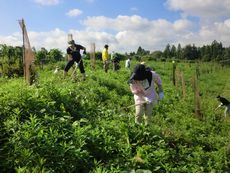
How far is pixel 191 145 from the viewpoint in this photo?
8914mm

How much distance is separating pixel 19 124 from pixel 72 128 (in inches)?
41.3

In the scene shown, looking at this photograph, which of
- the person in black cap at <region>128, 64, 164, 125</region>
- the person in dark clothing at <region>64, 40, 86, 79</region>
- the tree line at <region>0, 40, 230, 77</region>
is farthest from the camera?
the tree line at <region>0, 40, 230, 77</region>

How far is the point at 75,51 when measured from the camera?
13.9 metres

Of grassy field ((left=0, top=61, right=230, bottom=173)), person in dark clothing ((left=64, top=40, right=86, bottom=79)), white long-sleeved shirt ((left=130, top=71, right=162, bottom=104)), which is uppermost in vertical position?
person in dark clothing ((left=64, top=40, right=86, bottom=79))

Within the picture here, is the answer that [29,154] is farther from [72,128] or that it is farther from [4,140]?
[72,128]

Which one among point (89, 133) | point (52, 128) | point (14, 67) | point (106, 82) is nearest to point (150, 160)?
point (89, 133)

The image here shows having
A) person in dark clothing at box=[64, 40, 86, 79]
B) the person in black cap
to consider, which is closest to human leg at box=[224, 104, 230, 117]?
person in dark clothing at box=[64, 40, 86, 79]

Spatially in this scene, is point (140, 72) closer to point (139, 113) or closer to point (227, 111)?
point (139, 113)

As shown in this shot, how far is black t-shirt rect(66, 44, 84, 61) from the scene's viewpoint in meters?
13.9

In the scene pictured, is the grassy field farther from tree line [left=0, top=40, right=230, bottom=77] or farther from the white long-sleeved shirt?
tree line [left=0, top=40, right=230, bottom=77]

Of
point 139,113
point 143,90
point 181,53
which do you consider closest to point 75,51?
point 143,90

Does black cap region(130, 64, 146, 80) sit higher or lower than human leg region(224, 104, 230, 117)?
higher

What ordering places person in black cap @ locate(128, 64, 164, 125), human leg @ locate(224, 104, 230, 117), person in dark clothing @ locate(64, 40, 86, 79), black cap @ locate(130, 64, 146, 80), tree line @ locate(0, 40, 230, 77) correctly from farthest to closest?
tree line @ locate(0, 40, 230, 77), human leg @ locate(224, 104, 230, 117), person in dark clothing @ locate(64, 40, 86, 79), person in black cap @ locate(128, 64, 164, 125), black cap @ locate(130, 64, 146, 80)

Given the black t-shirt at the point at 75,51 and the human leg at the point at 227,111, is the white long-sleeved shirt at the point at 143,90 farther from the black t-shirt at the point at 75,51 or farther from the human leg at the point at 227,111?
the human leg at the point at 227,111
